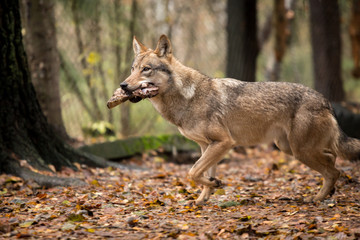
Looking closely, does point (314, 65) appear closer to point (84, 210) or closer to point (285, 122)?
point (285, 122)

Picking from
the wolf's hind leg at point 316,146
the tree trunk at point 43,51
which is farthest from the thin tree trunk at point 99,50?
the wolf's hind leg at point 316,146

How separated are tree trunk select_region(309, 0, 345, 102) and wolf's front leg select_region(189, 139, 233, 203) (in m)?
6.68

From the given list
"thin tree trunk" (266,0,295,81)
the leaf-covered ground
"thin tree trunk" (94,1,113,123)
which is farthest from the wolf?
"thin tree trunk" (266,0,295,81)

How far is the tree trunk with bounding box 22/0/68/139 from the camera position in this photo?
28.5 ft

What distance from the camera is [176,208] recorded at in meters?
4.89

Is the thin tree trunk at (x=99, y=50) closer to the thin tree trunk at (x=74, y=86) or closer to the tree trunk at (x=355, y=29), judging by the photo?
the thin tree trunk at (x=74, y=86)

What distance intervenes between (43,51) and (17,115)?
2815mm

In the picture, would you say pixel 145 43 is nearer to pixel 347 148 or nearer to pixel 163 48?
pixel 163 48

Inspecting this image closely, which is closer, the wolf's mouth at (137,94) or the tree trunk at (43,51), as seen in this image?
the wolf's mouth at (137,94)

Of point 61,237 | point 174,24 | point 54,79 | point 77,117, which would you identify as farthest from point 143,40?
point 61,237

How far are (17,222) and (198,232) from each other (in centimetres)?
176

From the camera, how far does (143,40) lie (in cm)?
1188

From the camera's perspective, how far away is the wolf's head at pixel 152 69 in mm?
5180

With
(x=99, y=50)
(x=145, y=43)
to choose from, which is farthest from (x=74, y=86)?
(x=145, y=43)
